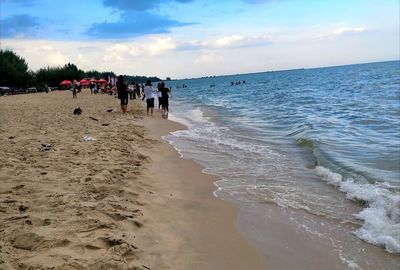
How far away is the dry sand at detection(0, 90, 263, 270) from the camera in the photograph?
3605 millimetres

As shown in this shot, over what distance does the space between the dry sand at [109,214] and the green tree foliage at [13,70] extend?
200 ft

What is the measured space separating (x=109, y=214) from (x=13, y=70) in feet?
220

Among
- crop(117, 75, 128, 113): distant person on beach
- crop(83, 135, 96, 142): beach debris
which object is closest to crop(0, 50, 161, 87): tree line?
crop(117, 75, 128, 113): distant person on beach

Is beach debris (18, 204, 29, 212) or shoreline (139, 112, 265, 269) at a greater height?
beach debris (18, 204, 29, 212)

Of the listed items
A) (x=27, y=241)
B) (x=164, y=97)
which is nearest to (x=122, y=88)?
(x=164, y=97)

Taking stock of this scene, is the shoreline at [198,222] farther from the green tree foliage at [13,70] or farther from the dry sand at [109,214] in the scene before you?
Answer: the green tree foliage at [13,70]

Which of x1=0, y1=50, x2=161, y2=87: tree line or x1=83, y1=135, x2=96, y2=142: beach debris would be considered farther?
x1=0, y1=50, x2=161, y2=87: tree line

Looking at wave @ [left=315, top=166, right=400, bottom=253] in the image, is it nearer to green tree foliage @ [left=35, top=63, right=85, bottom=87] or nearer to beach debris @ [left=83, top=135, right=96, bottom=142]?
beach debris @ [left=83, top=135, right=96, bottom=142]

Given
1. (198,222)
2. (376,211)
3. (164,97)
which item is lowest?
(376,211)

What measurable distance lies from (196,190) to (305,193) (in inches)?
76.0

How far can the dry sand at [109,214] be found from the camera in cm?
361

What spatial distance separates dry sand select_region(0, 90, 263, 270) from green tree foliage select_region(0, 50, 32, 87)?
60848 mm

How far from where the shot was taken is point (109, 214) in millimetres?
4543

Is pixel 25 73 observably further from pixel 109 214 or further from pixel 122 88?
pixel 109 214
